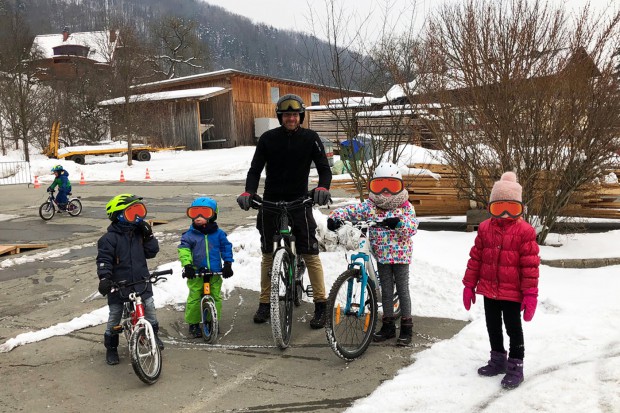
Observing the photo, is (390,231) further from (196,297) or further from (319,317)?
(196,297)

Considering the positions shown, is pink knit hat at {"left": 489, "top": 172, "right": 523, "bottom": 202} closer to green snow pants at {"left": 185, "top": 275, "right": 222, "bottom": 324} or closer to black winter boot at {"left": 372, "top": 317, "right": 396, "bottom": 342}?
black winter boot at {"left": 372, "top": 317, "right": 396, "bottom": 342}

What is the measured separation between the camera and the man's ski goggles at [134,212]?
4.50 m

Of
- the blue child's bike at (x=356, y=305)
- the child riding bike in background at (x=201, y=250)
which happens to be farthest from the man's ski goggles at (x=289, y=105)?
the blue child's bike at (x=356, y=305)

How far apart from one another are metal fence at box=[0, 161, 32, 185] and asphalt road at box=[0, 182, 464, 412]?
2383cm

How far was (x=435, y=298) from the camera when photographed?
5.79 meters

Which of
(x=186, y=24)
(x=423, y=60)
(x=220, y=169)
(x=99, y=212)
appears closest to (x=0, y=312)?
(x=423, y=60)

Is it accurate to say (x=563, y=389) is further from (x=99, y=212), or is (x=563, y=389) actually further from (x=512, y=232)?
(x=99, y=212)

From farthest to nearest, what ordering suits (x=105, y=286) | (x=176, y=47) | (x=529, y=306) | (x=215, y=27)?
(x=215, y=27) → (x=176, y=47) → (x=105, y=286) → (x=529, y=306)

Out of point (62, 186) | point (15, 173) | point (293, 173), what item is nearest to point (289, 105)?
point (293, 173)

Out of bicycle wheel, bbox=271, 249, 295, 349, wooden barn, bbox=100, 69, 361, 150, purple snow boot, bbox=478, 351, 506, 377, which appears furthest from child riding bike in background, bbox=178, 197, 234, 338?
wooden barn, bbox=100, 69, 361, 150

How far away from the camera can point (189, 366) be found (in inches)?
171

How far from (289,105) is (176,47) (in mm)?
65703

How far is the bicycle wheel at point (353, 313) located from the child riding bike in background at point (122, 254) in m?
1.56

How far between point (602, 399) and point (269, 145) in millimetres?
3367
